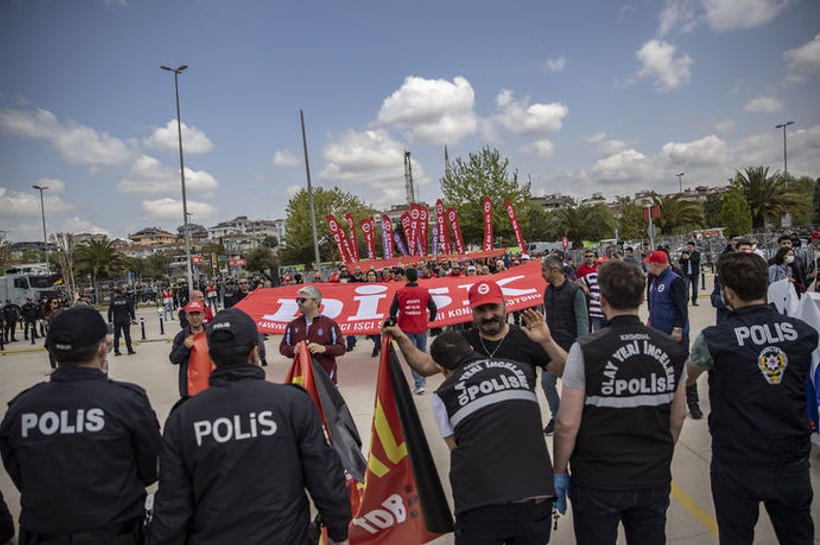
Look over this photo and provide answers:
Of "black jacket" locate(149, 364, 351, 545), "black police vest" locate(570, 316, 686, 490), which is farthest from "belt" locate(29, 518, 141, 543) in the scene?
"black police vest" locate(570, 316, 686, 490)

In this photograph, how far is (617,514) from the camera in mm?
2230

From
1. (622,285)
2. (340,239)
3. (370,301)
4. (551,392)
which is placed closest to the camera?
(622,285)

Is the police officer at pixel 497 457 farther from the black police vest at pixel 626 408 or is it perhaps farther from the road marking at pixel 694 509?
the road marking at pixel 694 509

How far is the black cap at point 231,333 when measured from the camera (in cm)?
204

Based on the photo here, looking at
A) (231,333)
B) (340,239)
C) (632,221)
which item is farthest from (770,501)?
(632,221)

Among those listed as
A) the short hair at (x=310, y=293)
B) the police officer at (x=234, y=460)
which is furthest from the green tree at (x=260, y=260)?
the police officer at (x=234, y=460)

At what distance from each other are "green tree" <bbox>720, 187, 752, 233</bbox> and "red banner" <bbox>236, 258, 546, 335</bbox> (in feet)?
107

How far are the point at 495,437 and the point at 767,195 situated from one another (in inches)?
1743

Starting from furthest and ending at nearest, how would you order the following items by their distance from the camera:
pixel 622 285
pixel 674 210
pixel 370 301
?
pixel 674 210 → pixel 370 301 → pixel 622 285

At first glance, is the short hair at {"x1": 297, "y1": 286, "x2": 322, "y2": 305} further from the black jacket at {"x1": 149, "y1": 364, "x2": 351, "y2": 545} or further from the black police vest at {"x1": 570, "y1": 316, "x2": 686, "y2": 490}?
the black police vest at {"x1": 570, "y1": 316, "x2": 686, "y2": 490}

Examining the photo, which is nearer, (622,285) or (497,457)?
(497,457)

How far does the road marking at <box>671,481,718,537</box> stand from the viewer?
3.54 meters

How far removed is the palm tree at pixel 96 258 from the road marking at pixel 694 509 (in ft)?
175

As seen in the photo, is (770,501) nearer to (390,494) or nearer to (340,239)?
(390,494)
